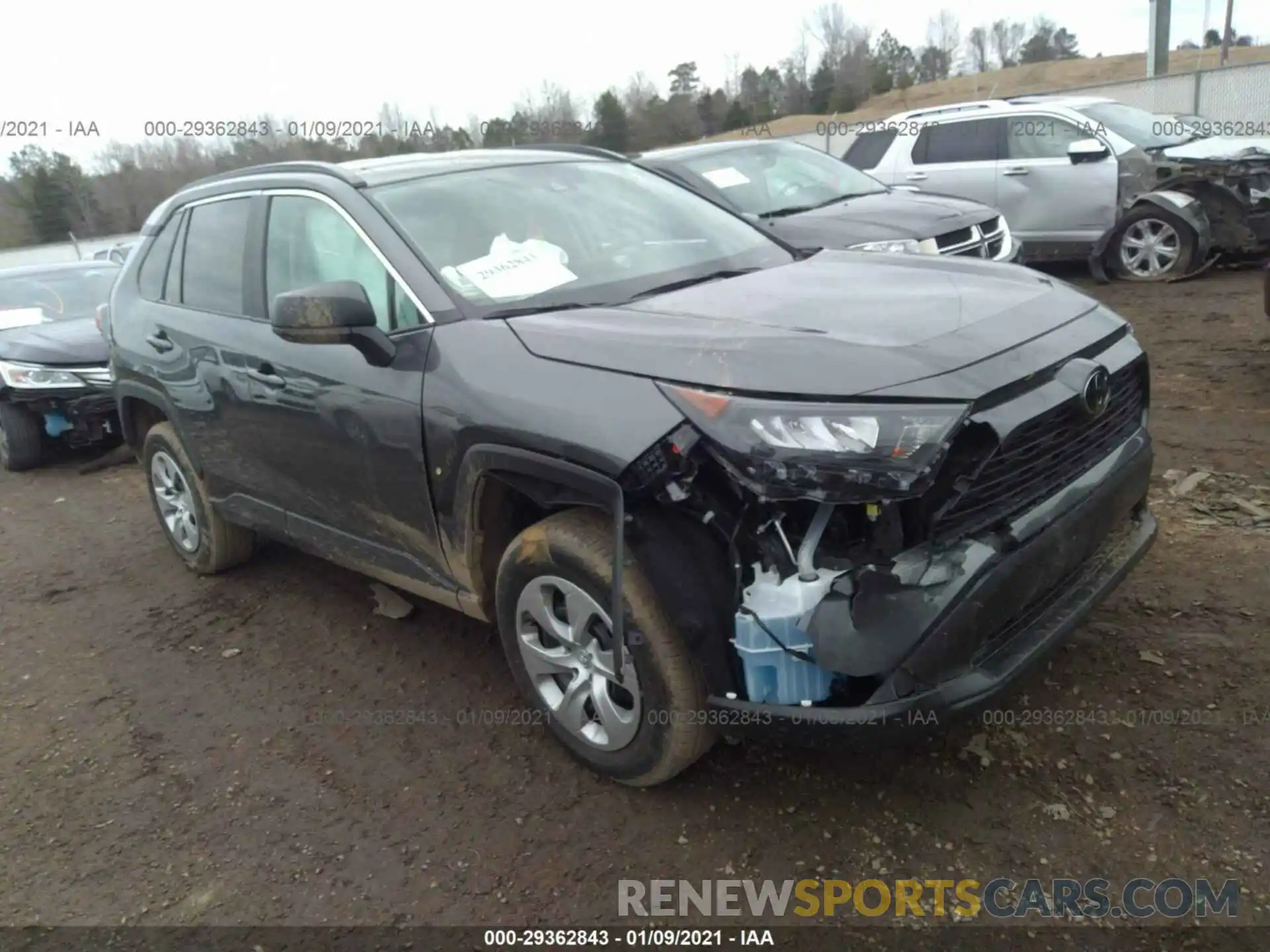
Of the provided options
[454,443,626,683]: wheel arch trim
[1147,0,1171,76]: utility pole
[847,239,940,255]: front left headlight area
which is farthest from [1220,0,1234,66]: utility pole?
[454,443,626,683]: wheel arch trim

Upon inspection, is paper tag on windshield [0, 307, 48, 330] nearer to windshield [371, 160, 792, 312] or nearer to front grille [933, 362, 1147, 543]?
windshield [371, 160, 792, 312]

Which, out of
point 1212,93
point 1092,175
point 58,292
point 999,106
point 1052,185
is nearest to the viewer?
point 58,292

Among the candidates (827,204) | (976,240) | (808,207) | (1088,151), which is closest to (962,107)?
(1088,151)

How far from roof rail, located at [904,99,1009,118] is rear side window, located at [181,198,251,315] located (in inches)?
341

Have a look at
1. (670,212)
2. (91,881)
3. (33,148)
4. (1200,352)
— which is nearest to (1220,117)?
(1200,352)

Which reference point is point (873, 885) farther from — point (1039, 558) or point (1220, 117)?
point (1220, 117)

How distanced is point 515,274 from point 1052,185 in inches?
325

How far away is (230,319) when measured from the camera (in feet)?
13.3

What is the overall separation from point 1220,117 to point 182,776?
70.1 ft

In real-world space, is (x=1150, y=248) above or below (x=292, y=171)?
below

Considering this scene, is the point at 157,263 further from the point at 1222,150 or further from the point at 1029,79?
the point at 1029,79

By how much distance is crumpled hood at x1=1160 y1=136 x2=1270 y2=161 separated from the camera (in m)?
8.74

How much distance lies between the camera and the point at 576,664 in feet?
9.71

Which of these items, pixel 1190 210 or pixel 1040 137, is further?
pixel 1040 137
